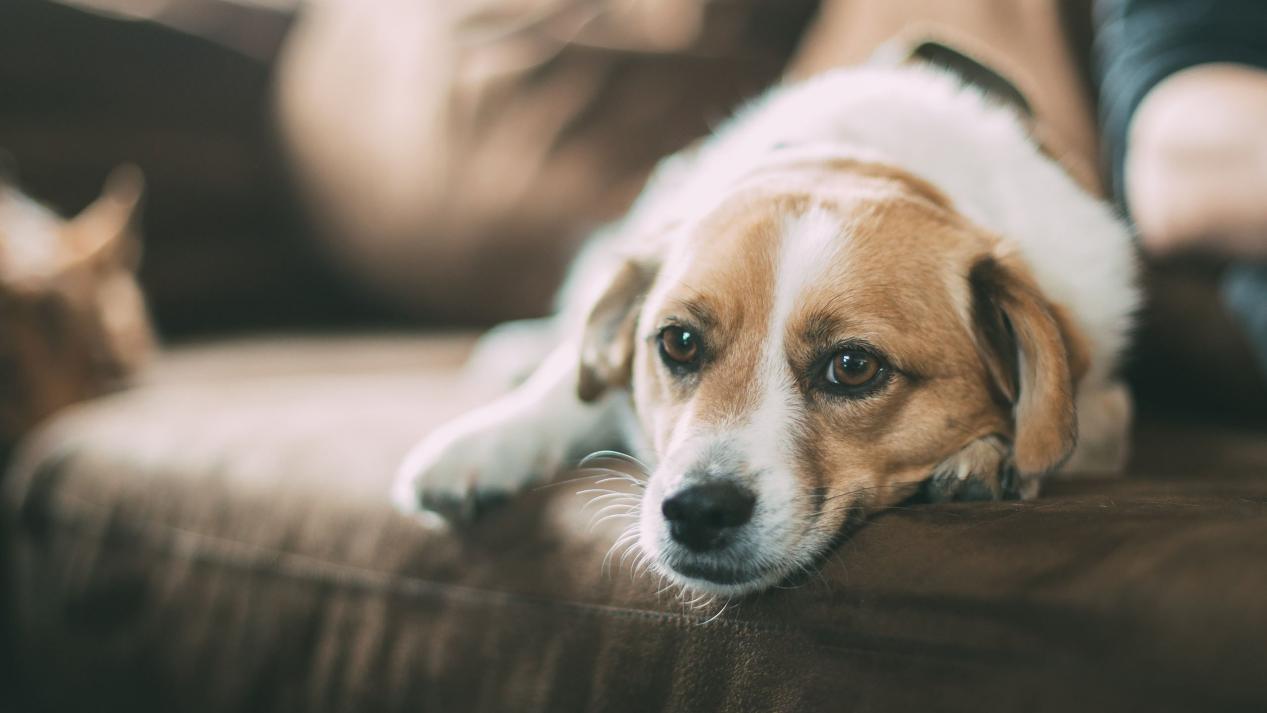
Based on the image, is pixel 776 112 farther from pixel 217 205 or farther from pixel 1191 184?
pixel 217 205

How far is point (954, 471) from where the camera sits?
3.69ft

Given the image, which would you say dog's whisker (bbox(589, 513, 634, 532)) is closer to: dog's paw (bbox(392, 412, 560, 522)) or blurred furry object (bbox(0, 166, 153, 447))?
dog's paw (bbox(392, 412, 560, 522))

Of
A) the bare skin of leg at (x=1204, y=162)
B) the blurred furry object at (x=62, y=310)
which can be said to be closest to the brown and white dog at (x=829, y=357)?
the bare skin of leg at (x=1204, y=162)

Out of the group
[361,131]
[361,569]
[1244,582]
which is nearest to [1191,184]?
[1244,582]

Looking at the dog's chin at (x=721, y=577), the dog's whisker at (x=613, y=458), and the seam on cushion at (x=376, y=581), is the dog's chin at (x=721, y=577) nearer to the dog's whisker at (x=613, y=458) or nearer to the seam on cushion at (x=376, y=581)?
the seam on cushion at (x=376, y=581)

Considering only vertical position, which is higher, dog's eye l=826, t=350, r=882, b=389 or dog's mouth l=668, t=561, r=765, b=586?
dog's eye l=826, t=350, r=882, b=389

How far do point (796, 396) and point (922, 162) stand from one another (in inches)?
20.9

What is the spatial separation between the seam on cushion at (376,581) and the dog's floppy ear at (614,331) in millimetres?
361

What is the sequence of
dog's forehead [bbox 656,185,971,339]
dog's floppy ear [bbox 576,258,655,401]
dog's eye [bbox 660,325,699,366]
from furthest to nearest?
dog's floppy ear [bbox 576,258,655,401]
dog's eye [bbox 660,325,699,366]
dog's forehead [bbox 656,185,971,339]

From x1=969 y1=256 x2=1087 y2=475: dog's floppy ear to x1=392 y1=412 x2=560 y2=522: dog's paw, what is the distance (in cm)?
63

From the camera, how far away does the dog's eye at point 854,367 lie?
1.16 metres

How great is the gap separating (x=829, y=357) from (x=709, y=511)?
0.86ft

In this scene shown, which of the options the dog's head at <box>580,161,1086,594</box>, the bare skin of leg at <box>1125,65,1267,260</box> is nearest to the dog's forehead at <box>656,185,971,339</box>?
the dog's head at <box>580,161,1086,594</box>

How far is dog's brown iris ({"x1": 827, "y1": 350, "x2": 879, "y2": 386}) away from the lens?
116 centimetres
